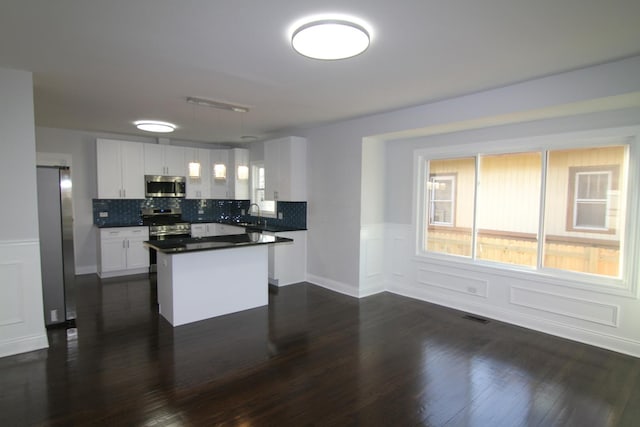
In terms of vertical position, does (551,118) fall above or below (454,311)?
above

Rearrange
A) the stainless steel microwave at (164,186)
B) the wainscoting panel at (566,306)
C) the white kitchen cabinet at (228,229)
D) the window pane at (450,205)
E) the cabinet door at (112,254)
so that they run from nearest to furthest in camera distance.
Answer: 1. the wainscoting panel at (566,306)
2. the window pane at (450,205)
3. the cabinet door at (112,254)
4. the white kitchen cabinet at (228,229)
5. the stainless steel microwave at (164,186)

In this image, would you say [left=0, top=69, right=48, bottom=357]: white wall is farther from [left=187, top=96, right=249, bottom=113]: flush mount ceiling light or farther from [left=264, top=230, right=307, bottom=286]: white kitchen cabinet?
[left=264, top=230, right=307, bottom=286]: white kitchen cabinet

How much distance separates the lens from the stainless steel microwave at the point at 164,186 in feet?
21.5

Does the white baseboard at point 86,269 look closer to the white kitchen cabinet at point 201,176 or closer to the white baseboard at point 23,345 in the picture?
the white kitchen cabinet at point 201,176

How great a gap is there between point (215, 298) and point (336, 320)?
1530 mm

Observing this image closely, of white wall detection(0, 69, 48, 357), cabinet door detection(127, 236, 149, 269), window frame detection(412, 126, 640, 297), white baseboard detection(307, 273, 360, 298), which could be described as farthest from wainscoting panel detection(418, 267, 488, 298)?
cabinet door detection(127, 236, 149, 269)

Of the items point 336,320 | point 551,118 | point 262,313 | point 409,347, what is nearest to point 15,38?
point 262,313

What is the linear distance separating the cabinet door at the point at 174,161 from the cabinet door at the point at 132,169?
0.45 metres

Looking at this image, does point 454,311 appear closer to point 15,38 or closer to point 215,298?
point 215,298

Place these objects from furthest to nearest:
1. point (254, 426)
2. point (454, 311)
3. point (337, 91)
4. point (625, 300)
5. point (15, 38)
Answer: point (454, 311)
point (337, 91)
point (625, 300)
point (15, 38)
point (254, 426)

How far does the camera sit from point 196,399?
8.27 feet

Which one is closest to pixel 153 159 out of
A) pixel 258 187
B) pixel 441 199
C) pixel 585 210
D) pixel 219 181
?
pixel 219 181

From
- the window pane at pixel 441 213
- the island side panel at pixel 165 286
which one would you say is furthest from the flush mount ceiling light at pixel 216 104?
the window pane at pixel 441 213

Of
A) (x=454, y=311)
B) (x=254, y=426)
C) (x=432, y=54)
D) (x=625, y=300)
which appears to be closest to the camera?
(x=254, y=426)
